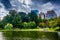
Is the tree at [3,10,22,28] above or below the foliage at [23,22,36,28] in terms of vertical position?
above

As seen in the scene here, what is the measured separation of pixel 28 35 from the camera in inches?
275

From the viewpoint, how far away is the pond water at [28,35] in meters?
6.66

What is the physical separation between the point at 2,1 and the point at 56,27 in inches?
96.4

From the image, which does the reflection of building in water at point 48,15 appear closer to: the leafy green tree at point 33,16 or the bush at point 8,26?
the leafy green tree at point 33,16

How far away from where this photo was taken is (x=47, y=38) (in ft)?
21.7

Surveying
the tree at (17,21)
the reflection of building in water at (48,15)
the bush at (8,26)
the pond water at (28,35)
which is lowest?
the pond water at (28,35)

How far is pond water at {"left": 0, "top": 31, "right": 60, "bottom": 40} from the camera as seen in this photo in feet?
21.9

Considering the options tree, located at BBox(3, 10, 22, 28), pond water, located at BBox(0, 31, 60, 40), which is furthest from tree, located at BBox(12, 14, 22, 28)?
pond water, located at BBox(0, 31, 60, 40)

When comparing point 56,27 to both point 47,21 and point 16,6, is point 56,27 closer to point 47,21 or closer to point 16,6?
point 47,21

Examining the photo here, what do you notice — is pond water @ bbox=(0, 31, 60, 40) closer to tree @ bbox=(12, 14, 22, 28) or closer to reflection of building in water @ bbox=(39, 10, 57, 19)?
tree @ bbox=(12, 14, 22, 28)

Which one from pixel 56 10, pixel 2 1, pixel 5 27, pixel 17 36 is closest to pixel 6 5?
pixel 2 1

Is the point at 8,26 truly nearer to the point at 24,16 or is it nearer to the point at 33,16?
the point at 24,16

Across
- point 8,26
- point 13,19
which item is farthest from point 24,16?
point 8,26

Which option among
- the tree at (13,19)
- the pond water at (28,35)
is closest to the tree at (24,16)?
the tree at (13,19)
